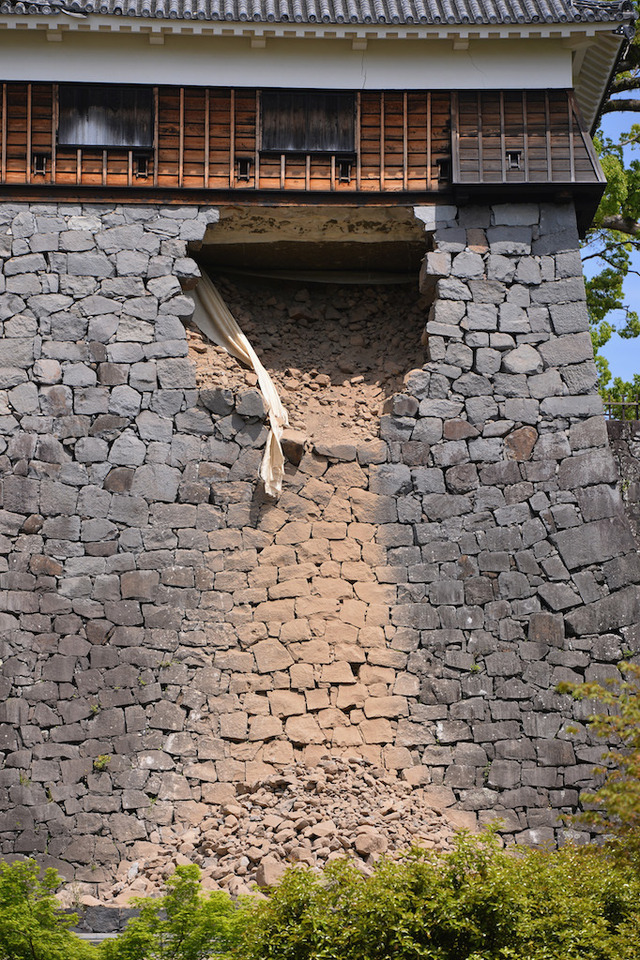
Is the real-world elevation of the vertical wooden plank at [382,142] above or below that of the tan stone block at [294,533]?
above

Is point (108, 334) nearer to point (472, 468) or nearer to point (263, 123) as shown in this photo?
point (263, 123)

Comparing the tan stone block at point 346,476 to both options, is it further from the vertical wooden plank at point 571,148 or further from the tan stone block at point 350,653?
the vertical wooden plank at point 571,148

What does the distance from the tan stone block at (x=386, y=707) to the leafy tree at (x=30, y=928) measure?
4060 mm

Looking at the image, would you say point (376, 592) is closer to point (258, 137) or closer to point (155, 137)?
point (258, 137)

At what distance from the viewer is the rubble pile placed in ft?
46.9

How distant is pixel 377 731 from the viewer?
12.8 m

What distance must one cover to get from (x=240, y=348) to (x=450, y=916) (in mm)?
8011

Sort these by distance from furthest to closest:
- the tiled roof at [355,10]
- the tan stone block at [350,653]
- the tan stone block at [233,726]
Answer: the tiled roof at [355,10] < the tan stone block at [350,653] < the tan stone block at [233,726]

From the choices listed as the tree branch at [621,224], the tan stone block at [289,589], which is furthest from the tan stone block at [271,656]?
the tree branch at [621,224]

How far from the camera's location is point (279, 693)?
12.9m

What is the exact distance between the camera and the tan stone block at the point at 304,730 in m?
12.7

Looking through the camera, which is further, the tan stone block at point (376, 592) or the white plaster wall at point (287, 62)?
the white plaster wall at point (287, 62)

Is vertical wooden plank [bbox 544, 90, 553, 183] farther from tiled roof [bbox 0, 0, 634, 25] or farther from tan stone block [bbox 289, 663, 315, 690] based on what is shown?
tan stone block [bbox 289, 663, 315, 690]

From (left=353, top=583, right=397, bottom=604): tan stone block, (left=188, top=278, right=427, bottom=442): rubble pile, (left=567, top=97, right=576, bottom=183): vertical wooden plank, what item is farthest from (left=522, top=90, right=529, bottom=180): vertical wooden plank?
(left=353, top=583, right=397, bottom=604): tan stone block
